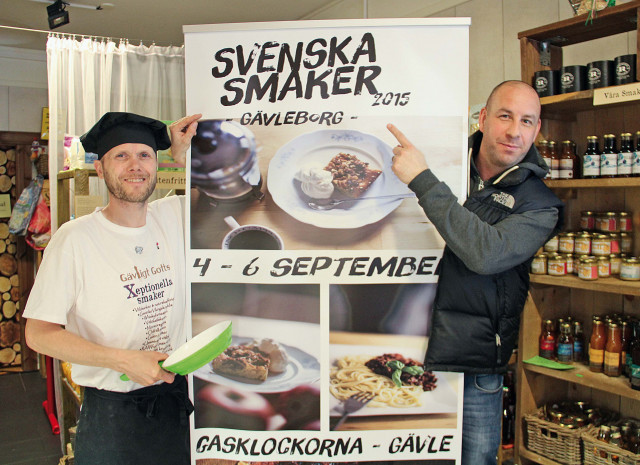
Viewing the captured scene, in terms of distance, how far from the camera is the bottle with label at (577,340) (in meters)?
2.50

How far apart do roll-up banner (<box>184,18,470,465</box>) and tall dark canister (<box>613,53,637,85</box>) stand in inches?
40.4

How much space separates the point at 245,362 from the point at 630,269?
1.66 metres

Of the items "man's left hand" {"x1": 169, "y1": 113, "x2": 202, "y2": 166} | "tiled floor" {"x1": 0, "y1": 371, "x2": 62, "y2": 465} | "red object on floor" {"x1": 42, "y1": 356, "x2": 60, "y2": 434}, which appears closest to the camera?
"man's left hand" {"x1": 169, "y1": 113, "x2": 202, "y2": 166}

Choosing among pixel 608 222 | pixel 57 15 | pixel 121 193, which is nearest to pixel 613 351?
pixel 608 222

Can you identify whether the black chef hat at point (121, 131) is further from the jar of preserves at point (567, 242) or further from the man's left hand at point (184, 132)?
the jar of preserves at point (567, 242)

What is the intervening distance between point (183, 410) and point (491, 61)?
8.51ft

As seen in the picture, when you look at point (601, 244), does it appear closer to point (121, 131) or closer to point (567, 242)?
point (567, 242)

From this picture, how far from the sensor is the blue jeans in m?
1.60

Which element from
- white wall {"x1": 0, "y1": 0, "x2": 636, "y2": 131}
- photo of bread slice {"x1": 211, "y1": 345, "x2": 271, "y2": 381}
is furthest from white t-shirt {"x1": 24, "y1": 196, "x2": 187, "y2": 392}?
white wall {"x1": 0, "y1": 0, "x2": 636, "y2": 131}

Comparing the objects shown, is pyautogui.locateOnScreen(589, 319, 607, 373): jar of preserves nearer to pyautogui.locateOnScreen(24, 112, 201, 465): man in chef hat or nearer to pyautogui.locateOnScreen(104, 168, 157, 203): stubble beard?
pyautogui.locateOnScreen(24, 112, 201, 465): man in chef hat

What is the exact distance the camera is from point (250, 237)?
5.08 feet

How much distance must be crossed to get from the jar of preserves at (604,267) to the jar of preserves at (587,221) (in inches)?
9.7

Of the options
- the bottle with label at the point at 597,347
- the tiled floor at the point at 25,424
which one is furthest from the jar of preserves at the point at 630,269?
the tiled floor at the point at 25,424

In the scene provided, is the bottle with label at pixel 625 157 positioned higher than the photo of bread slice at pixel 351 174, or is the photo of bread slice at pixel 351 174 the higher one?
the bottle with label at pixel 625 157
